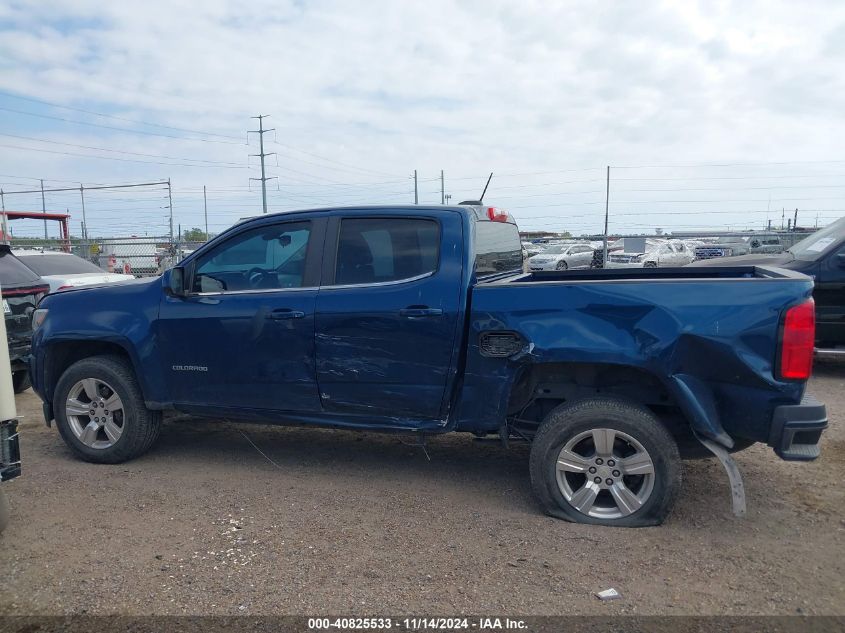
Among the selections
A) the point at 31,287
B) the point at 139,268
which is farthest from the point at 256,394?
the point at 139,268

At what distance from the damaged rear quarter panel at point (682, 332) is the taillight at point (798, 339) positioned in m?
0.04

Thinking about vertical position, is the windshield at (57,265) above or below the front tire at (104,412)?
above

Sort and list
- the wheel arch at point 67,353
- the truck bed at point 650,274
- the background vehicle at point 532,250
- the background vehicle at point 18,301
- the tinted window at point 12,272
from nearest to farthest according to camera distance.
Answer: the truck bed at point 650,274 < the wheel arch at point 67,353 < the background vehicle at point 18,301 < the tinted window at point 12,272 < the background vehicle at point 532,250

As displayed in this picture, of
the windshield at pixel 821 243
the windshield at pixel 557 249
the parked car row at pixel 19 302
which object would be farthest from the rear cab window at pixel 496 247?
the windshield at pixel 557 249

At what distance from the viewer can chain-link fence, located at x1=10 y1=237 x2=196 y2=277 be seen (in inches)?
631

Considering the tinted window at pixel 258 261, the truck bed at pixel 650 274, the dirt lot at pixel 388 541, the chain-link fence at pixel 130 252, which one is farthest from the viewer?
the chain-link fence at pixel 130 252

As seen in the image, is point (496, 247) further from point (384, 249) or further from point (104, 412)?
point (104, 412)

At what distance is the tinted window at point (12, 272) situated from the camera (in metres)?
7.38

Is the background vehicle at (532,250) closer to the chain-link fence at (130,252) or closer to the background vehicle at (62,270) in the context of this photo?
the chain-link fence at (130,252)

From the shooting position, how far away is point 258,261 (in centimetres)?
486

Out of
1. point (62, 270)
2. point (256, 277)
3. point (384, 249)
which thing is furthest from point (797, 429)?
point (62, 270)

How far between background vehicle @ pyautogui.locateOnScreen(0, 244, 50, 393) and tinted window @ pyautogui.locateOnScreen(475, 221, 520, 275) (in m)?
5.11

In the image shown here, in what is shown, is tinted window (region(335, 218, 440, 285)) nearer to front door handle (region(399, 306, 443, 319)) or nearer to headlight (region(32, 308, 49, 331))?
front door handle (region(399, 306, 443, 319))

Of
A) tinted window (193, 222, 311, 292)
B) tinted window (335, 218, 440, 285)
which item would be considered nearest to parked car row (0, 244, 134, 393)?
tinted window (193, 222, 311, 292)
